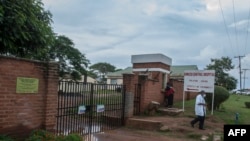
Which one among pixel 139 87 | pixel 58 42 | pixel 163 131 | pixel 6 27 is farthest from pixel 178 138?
pixel 58 42

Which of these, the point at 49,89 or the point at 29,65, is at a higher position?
the point at 29,65

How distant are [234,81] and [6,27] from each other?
41886mm

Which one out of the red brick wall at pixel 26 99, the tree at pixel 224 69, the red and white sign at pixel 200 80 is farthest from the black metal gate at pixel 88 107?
the tree at pixel 224 69

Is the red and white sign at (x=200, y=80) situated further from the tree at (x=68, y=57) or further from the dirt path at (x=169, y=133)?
the tree at (x=68, y=57)

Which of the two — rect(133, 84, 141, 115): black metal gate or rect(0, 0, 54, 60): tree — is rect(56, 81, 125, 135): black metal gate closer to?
rect(133, 84, 141, 115): black metal gate

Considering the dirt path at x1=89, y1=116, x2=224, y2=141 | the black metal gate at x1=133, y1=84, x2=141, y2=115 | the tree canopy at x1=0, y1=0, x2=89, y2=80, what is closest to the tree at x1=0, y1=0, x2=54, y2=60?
the tree canopy at x1=0, y1=0, x2=89, y2=80

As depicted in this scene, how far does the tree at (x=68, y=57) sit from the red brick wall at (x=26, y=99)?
25257mm

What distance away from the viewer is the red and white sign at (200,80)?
48.6 feet

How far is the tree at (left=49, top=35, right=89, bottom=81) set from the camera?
33656 mm

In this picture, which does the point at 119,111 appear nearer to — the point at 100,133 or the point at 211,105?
the point at 100,133

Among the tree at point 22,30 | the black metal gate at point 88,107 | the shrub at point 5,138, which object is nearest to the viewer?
the shrub at point 5,138

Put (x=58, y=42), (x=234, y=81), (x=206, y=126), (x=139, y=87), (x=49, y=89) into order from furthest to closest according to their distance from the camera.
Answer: (x=234, y=81) → (x=58, y=42) → (x=139, y=87) → (x=206, y=126) → (x=49, y=89)

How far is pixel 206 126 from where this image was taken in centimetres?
1241

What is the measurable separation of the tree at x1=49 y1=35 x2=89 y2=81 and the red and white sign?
20431 mm
